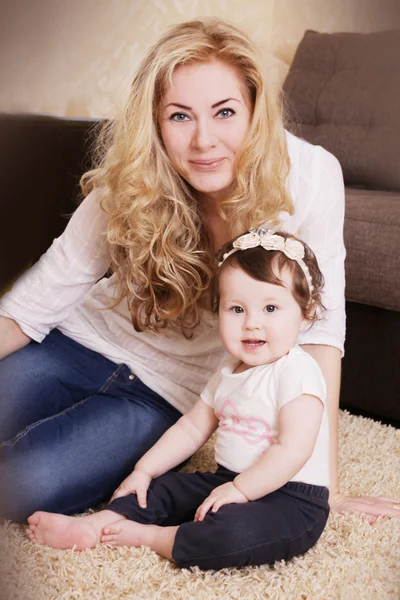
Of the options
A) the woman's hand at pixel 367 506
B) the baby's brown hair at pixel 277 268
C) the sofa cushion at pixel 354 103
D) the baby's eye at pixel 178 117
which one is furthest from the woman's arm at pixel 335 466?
the sofa cushion at pixel 354 103

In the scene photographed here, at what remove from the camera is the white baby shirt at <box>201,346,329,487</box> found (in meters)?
0.74

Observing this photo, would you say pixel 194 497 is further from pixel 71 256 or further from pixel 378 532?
pixel 71 256

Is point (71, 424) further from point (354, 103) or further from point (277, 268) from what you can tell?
point (354, 103)

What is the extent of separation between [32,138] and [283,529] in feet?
2.14

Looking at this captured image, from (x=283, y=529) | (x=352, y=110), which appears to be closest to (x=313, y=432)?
(x=283, y=529)

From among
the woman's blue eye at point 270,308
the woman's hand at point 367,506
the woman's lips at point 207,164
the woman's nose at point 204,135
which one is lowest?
the woman's hand at point 367,506

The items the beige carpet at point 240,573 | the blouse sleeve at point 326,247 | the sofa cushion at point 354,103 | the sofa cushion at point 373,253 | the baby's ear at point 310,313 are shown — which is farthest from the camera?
the sofa cushion at point 354,103

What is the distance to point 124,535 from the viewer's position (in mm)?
750

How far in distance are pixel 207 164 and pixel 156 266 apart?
0.15m

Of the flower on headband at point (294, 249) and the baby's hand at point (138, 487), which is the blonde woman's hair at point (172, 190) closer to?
the flower on headband at point (294, 249)

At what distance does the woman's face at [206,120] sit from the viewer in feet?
2.59

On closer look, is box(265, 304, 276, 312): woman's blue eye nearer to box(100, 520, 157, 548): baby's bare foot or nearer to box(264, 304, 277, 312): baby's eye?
box(264, 304, 277, 312): baby's eye

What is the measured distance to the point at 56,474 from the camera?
0.84 m

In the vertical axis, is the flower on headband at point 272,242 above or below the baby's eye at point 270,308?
above
